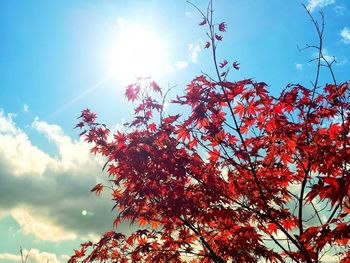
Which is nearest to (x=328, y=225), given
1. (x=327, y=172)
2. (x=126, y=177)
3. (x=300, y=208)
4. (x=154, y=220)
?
(x=327, y=172)

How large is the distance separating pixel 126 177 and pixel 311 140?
3688 millimetres

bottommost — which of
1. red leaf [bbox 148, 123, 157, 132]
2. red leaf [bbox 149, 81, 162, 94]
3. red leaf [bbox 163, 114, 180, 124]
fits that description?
red leaf [bbox 163, 114, 180, 124]

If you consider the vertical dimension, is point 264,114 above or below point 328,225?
above

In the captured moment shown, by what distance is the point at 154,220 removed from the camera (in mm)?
7617

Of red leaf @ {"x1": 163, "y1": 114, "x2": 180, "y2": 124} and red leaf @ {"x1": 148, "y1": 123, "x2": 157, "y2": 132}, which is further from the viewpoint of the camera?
red leaf @ {"x1": 148, "y1": 123, "x2": 157, "y2": 132}

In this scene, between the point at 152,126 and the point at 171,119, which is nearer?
the point at 171,119

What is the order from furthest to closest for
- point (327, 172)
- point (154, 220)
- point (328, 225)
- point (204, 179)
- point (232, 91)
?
point (154, 220) → point (204, 179) → point (232, 91) → point (327, 172) → point (328, 225)

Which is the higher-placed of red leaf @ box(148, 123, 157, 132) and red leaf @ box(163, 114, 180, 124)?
red leaf @ box(148, 123, 157, 132)

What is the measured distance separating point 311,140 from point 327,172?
718 millimetres

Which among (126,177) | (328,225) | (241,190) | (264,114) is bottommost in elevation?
(328,225)

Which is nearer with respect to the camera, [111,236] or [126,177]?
[126,177]

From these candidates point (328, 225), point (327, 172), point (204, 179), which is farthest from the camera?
point (204, 179)

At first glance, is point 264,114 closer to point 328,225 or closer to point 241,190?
point 241,190

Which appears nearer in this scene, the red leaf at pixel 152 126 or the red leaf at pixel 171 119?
the red leaf at pixel 171 119
